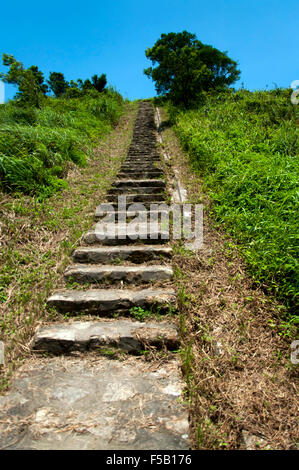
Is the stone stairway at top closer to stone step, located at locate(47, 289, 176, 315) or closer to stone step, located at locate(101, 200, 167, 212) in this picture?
stone step, located at locate(47, 289, 176, 315)

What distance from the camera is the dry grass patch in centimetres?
138

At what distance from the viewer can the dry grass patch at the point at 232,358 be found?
1.38m

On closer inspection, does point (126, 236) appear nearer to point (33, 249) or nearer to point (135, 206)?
point (135, 206)

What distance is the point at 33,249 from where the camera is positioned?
2.90 meters

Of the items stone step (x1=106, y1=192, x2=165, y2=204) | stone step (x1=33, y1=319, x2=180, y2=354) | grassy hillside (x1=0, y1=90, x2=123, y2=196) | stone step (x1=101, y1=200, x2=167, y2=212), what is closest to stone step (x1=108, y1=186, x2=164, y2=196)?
stone step (x1=106, y1=192, x2=165, y2=204)

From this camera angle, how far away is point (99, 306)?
227cm

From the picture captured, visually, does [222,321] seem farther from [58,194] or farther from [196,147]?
[196,147]

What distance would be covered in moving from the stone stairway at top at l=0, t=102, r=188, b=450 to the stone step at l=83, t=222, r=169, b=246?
0.04 ft

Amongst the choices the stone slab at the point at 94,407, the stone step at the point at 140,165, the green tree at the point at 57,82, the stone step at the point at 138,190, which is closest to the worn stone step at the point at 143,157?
the stone step at the point at 140,165

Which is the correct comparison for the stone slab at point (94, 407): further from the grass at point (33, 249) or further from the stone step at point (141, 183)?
the stone step at point (141, 183)

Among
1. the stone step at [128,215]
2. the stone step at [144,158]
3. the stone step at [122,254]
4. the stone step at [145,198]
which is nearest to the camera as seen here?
the stone step at [122,254]

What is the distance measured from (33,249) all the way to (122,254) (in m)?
1.08

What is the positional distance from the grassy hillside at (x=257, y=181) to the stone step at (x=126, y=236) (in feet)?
2.86
